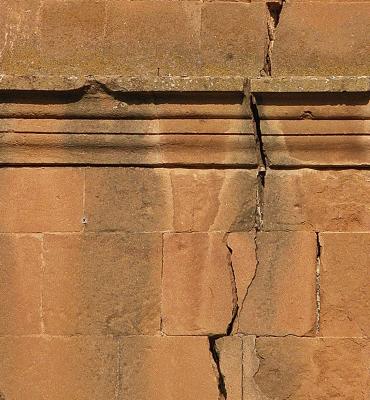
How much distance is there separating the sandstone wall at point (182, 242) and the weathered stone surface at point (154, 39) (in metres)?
0.17

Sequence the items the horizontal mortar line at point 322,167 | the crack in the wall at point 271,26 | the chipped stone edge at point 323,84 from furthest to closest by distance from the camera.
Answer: the crack in the wall at point 271,26 < the horizontal mortar line at point 322,167 < the chipped stone edge at point 323,84

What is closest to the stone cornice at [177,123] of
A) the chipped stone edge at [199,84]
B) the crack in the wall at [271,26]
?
the chipped stone edge at [199,84]

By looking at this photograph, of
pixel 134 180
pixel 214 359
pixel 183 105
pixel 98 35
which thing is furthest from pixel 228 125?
pixel 214 359

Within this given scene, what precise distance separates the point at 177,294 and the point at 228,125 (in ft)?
3.15

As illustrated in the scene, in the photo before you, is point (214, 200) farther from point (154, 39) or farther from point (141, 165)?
point (154, 39)

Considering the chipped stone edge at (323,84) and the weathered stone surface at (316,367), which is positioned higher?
the chipped stone edge at (323,84)

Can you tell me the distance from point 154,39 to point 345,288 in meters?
1.74

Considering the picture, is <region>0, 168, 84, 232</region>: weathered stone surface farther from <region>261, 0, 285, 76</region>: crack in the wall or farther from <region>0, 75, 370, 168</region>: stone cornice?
<region>261, 0, 285, 76</region>: crack in the wall

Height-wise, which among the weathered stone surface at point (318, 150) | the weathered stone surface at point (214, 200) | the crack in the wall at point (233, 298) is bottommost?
the crack in the wall at point (233, 298)

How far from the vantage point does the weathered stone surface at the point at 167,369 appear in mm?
4426

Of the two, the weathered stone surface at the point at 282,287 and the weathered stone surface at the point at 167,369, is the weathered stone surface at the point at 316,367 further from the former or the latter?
the weathered stone surface at the point at 167,369

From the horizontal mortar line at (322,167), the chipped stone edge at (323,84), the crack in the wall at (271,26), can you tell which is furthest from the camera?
the crack in the wall at (271,26)

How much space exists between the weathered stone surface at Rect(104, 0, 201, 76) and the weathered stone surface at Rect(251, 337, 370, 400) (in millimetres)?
1608

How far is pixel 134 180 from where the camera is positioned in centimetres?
448
